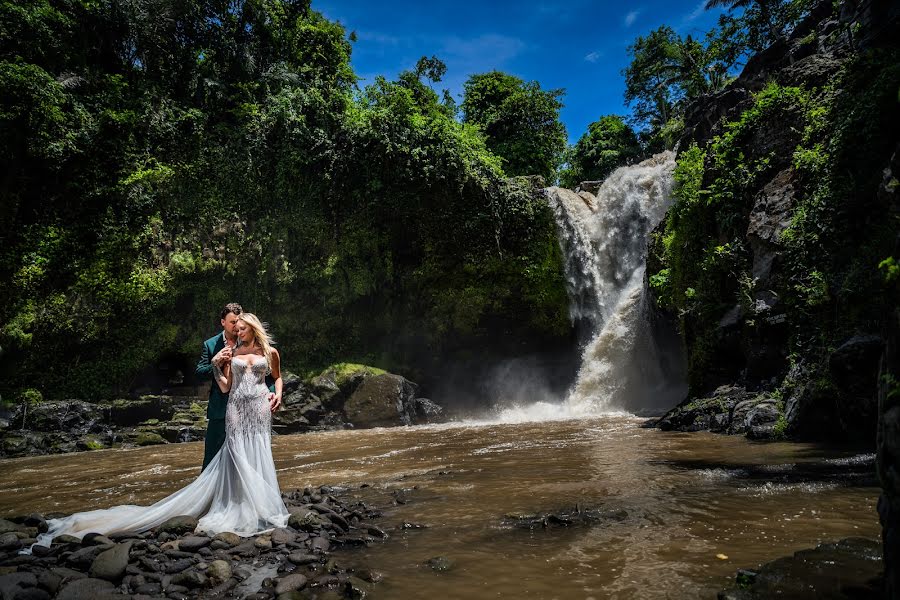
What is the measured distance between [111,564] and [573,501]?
3814 millimetres

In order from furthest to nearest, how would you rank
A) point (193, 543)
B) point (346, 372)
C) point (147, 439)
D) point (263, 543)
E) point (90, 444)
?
point (346, 372), point (147, 439), point (90, 444), point (263, 543), point (193, 543)

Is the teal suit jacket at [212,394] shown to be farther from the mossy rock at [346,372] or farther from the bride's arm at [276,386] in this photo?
the mossy rock at [346,372]

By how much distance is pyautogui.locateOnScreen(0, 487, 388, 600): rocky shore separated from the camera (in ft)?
9.80

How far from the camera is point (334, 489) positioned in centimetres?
623

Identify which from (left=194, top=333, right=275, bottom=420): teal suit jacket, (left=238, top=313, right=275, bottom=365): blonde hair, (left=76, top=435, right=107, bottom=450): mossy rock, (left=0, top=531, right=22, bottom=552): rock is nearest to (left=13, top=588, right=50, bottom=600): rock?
(left=0, top=531, right=22, bottom=552): rock

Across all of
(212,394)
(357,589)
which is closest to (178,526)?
(212,394)

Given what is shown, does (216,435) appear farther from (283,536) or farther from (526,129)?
(526,129)

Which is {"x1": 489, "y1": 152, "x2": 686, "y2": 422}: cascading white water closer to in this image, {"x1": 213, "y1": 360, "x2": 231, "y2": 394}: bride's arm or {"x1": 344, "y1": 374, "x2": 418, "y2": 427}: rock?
{"x1": 344, "y1": 374, "x2": 418, "y2": 427}: rock

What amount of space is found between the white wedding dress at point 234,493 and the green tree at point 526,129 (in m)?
27.2

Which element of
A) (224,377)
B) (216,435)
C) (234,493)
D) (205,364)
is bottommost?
(234,493)

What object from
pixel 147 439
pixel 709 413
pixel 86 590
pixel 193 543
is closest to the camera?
pixel 86 590

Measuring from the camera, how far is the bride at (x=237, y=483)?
414 cm

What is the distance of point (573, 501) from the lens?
477cm

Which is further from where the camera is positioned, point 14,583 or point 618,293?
point 618,293
